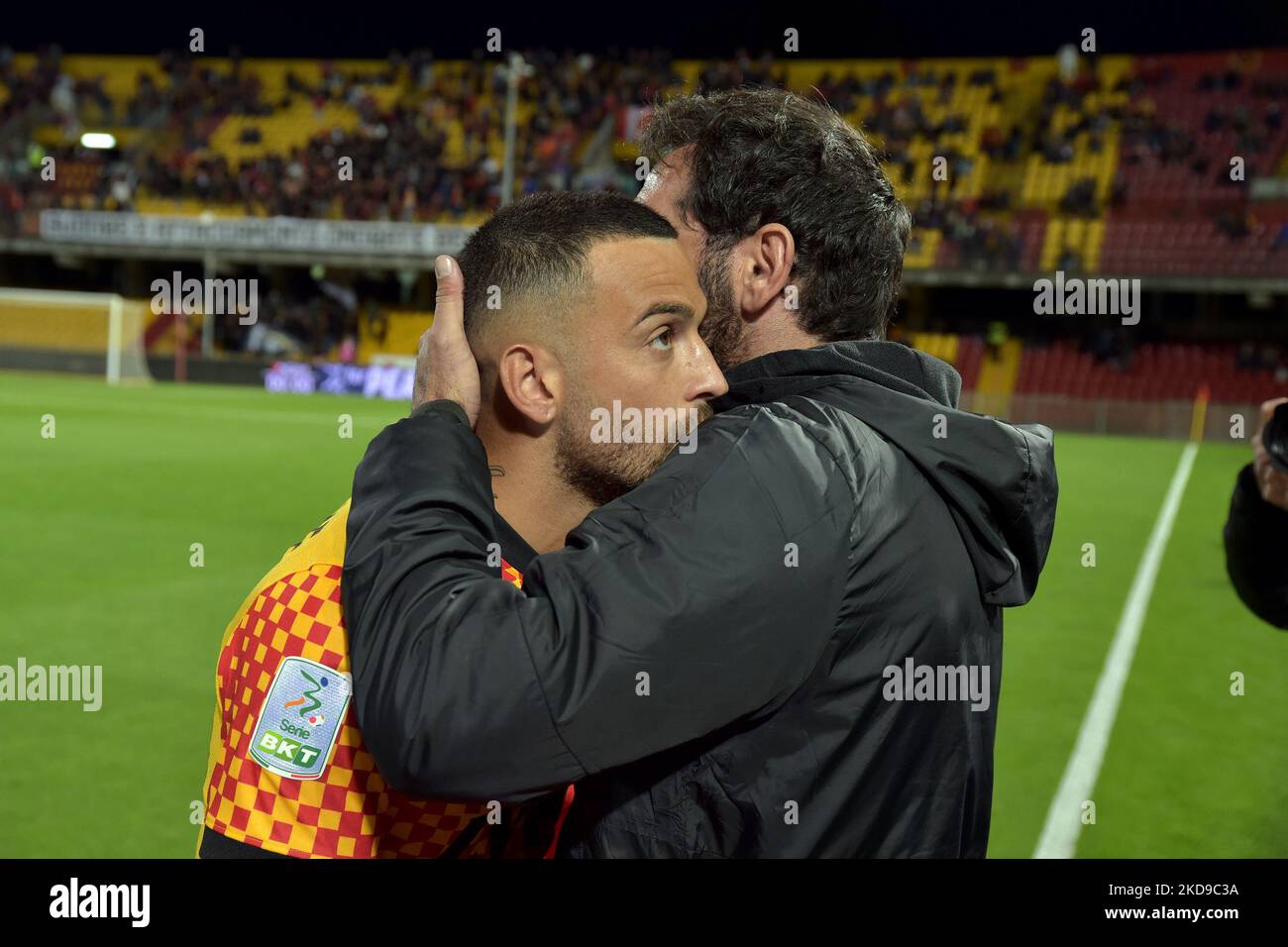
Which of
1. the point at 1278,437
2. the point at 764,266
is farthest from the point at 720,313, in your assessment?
the point at 1278,437

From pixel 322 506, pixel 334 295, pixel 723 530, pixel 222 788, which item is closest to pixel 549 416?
pixel 723 530

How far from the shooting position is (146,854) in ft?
14.5

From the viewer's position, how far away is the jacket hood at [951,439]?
1.90m

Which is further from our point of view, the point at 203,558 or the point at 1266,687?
the point at 203,558

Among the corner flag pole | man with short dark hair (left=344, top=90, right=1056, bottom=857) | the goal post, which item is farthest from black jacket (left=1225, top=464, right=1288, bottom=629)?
the goal post

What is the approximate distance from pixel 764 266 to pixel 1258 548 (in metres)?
1.64

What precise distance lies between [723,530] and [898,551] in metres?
0.29

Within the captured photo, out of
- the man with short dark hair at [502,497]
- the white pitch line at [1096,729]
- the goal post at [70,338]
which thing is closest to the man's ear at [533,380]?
the man with short dark hair at [502,497]

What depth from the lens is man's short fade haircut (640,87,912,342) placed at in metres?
2.24

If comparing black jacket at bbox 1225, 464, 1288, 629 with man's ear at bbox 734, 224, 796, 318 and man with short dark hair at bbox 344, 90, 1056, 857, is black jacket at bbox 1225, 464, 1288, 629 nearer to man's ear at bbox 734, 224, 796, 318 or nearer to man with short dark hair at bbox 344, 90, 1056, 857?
man with short dark hair at bbox 344, 90, 1056, 857

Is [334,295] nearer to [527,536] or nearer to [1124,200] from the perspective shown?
[1124,200]

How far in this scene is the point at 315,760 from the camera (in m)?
1.96

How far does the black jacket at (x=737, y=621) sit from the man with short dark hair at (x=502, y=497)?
5.7 inches

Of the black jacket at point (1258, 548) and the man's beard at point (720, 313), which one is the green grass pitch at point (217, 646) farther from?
the man's beard at point (720, 313)
